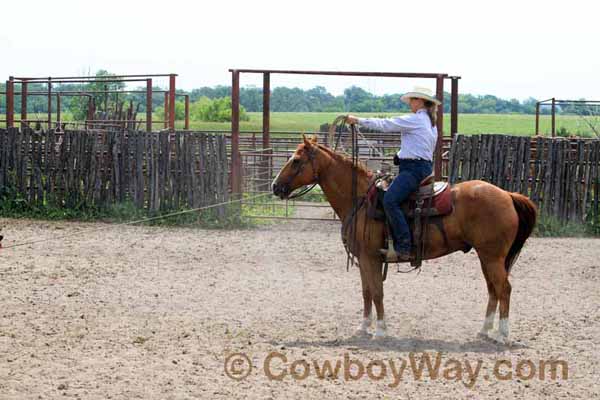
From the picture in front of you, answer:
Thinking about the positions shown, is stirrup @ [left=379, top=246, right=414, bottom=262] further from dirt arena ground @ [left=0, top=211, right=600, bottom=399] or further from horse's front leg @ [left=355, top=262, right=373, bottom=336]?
dirt arena ground @ [left=0, top=211, right=600, bottom=399]

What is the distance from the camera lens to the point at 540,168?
1614cm

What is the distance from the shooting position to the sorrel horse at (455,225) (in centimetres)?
836

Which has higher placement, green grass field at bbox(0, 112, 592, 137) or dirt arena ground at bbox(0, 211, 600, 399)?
green grass field at bbox(0, 112, 592, 137)

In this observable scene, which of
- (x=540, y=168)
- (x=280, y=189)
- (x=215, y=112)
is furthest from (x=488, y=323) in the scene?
(x=215, y=112)

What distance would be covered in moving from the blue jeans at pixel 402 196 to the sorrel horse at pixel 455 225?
0.75 ft

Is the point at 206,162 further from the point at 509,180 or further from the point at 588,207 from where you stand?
the point at 588,207

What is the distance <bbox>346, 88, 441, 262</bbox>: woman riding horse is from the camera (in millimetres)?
8320

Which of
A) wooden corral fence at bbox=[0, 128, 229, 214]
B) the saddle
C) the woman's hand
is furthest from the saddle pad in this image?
wooden corral fence at bbox=[0, 128, 229, 214]

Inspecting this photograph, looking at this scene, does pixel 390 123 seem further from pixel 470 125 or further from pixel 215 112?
pixel 470 125

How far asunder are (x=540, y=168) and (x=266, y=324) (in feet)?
28.6

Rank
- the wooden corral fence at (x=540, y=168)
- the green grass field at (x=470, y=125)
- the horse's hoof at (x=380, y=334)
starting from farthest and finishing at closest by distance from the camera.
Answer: the green grass field at (x=470, y=125) < the wooden corral fence at (x=540, y=168) < the horse's hoof at (x=380, y=334)

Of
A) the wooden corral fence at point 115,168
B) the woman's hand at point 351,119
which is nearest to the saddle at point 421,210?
the woman's hand at point 351,119

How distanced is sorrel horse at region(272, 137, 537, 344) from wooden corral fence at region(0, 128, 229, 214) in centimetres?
761

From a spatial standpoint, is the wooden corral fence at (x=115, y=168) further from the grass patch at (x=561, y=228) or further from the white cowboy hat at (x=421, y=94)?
the white cowboy hat at (x=421, y=94)
